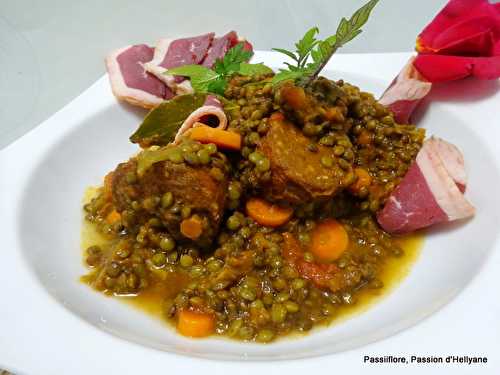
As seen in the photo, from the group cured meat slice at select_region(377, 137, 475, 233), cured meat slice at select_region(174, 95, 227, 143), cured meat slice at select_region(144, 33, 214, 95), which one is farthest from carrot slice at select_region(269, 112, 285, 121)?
cured meat slice at select_region(144, 33, 214, 95)

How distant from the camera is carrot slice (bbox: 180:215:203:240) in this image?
2.95m

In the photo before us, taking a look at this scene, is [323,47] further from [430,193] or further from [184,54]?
[184,54]

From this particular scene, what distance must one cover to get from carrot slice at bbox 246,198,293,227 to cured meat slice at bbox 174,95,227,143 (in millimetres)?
583

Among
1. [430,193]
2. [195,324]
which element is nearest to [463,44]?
[430,193]

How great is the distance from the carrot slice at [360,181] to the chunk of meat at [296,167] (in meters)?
0.28

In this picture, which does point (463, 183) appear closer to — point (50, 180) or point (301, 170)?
point (301, 170)

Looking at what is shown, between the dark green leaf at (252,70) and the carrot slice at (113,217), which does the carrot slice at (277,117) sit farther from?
the carrot slice at (113,217)

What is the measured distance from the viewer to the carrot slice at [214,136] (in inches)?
120

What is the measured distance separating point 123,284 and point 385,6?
4.82 metres

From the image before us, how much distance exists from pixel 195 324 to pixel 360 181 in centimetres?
146

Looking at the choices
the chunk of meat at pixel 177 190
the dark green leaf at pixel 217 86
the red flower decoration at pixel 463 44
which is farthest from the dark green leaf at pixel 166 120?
the red flower decoration at pixel 463 44

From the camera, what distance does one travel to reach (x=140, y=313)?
9.84 ft

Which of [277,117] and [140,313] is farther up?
[277,117]

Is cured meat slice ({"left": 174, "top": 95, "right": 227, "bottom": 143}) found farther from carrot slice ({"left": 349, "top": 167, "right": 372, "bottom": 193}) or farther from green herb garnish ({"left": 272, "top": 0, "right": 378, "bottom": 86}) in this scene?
carrot slice ({"left": 349, "top": 167, "right": 372, "bottom": 193})
